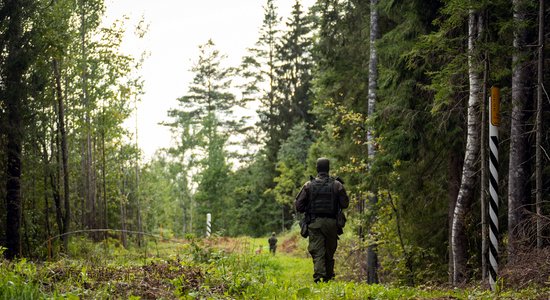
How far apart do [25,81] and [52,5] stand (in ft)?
8.05

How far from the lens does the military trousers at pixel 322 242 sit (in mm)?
10219

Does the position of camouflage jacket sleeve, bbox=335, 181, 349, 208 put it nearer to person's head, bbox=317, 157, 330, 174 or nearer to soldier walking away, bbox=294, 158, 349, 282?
soldier walking away, bbox=294, 158, 349, 282

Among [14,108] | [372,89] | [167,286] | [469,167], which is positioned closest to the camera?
[167,286]

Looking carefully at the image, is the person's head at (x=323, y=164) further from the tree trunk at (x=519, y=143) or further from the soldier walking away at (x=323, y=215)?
the tree trunk at (x=519, y=143)

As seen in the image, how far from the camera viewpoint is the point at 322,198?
10.3 metres

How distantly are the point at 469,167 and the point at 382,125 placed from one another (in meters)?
2.86

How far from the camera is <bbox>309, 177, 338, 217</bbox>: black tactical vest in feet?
33.6

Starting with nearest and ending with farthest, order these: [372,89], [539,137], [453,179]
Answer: [539,137] < [453,179] < [372,89]

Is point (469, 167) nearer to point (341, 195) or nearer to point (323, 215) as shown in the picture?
point (341, 195)

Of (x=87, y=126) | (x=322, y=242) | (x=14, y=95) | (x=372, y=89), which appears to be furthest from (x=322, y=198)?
(x=87, y=126)

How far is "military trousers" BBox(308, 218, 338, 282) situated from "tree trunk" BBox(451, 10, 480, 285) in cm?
204

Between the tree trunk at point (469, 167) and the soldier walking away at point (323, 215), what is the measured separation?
1882 millimetres

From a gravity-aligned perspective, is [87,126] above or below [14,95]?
below

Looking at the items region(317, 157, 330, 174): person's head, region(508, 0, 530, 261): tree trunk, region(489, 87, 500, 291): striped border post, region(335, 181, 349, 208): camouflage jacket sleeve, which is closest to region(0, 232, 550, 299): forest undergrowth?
region(489, 87, 500, 291): striped border post
